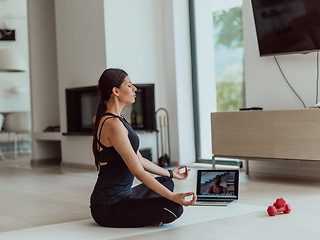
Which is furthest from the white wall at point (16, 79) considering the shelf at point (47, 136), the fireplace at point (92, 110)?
the fireplace at point (92, 110)

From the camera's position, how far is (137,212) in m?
3.16

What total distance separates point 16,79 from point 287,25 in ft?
26.5

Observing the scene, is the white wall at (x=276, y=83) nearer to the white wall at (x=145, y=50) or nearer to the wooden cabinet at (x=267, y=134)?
the wooden cabinet at (x=267, y=134)

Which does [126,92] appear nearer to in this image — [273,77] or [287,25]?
[287,25]

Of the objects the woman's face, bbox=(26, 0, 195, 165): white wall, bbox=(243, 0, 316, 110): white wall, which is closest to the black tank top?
the woman's face

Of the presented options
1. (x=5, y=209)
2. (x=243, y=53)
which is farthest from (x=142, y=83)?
(x=5, y=209)

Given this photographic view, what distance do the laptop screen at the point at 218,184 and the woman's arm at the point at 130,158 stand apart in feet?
3.16

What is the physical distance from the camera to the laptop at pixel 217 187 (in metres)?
3.87

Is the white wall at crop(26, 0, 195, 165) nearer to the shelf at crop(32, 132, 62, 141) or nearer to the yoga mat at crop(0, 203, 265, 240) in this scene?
the shelf at crop(32, 132, 62, 141)

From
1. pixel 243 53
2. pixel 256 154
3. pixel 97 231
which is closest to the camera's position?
pixel 97 231

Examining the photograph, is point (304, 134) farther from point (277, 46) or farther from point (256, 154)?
point (277, 46)

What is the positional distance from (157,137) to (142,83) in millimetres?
680

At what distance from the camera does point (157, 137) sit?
6.82 meters

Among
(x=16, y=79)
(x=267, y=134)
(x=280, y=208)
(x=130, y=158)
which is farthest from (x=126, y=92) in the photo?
(x=16, y=79)
